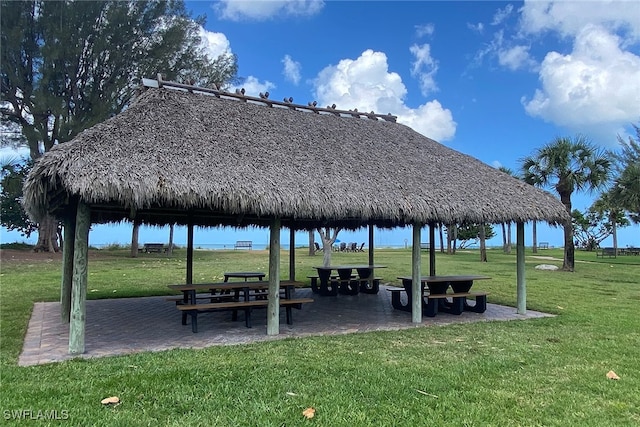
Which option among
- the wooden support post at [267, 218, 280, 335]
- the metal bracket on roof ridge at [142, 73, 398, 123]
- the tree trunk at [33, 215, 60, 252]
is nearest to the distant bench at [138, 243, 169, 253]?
the tree trunk at [33, 215, 60, 252]

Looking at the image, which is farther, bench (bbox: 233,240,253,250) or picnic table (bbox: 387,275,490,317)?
bench (bbox: 233,240,253,250)

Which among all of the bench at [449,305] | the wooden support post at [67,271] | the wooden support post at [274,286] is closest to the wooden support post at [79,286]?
the wooden support post at [67,271]

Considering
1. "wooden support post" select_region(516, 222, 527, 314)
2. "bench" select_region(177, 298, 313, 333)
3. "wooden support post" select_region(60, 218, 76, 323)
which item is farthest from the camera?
"wooden support post" select_region(516, 222, 527, 314)

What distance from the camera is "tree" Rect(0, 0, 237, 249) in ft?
73.0

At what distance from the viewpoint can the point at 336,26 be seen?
12508 millimetres

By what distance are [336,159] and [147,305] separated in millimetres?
5201

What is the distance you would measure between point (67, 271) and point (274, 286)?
3996 mm

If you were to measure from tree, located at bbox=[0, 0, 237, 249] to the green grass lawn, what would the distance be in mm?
17937

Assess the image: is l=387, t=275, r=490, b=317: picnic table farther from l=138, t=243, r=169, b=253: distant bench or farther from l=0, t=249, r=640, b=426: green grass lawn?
l=138, t=243, r=169, b=253: distant bench

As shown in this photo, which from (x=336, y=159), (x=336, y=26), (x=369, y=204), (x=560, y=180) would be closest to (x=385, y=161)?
(x=336, y=159)

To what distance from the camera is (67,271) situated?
27.9ft

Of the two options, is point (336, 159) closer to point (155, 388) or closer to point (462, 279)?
point (462, 279)

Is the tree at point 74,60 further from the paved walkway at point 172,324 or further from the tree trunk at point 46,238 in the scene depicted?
the paved walkway at point 172,324

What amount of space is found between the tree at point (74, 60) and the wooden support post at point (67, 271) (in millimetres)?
15530
